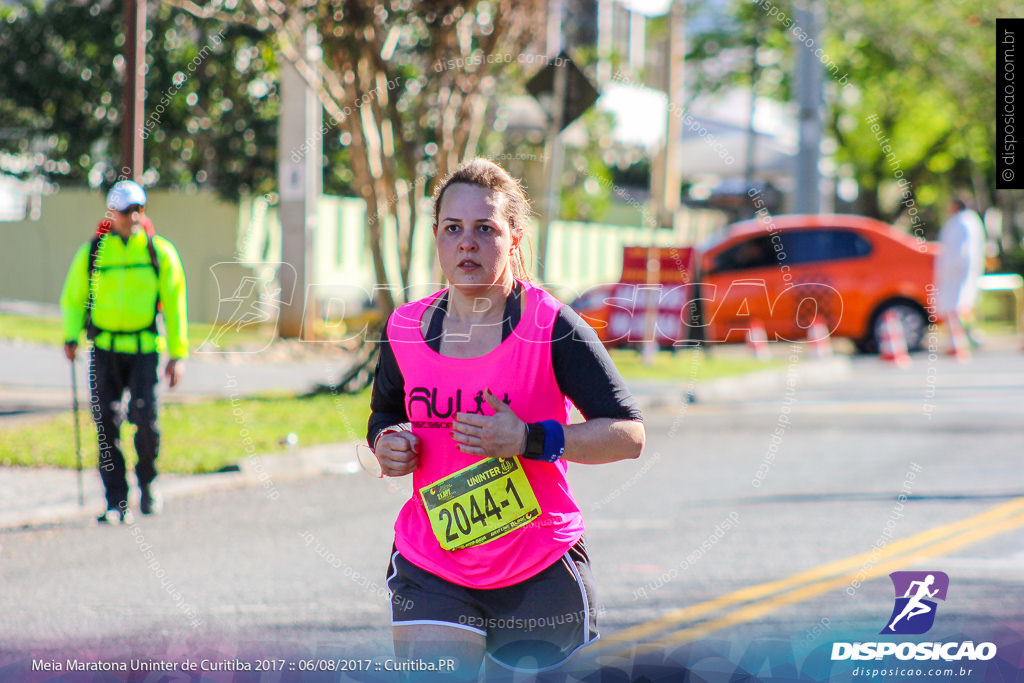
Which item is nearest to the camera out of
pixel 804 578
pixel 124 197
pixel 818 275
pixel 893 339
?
pixel 804 578

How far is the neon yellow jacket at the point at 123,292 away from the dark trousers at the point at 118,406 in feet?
0.31

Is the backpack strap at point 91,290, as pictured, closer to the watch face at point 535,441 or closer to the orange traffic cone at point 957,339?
the watch face at point 535,441

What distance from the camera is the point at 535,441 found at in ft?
9.98

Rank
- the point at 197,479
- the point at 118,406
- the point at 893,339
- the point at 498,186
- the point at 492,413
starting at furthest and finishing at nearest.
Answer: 1. the point at 893,339
2. the point at 197,479
3. the point at 118,406
4. the point at 498,186
5. the point at 492,413

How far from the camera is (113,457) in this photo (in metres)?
7.58

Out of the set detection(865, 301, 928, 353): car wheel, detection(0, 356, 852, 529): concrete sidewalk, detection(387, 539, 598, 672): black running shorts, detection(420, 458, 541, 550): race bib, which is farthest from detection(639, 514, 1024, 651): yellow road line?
detection(865, 301, 928, 353): car wheel

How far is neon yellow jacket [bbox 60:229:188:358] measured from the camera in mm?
7383

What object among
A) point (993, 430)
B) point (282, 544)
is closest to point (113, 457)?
point (282, 544)

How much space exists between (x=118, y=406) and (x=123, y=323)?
52 centimetres

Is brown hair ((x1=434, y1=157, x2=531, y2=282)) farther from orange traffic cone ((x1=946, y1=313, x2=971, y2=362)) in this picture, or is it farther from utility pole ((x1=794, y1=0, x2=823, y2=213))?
orange traffic cone ((x1=946, y1=313, x2=971, y2=362))

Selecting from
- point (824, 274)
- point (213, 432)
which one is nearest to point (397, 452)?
point (213, 432)

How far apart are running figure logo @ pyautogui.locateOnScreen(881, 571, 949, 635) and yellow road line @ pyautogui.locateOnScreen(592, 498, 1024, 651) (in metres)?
0.54

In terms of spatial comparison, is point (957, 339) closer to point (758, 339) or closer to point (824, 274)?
point (824, 274)

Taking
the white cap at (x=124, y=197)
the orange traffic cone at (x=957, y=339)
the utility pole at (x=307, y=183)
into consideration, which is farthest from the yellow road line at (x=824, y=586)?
the orange traffic cone at (x=957, y=339)
